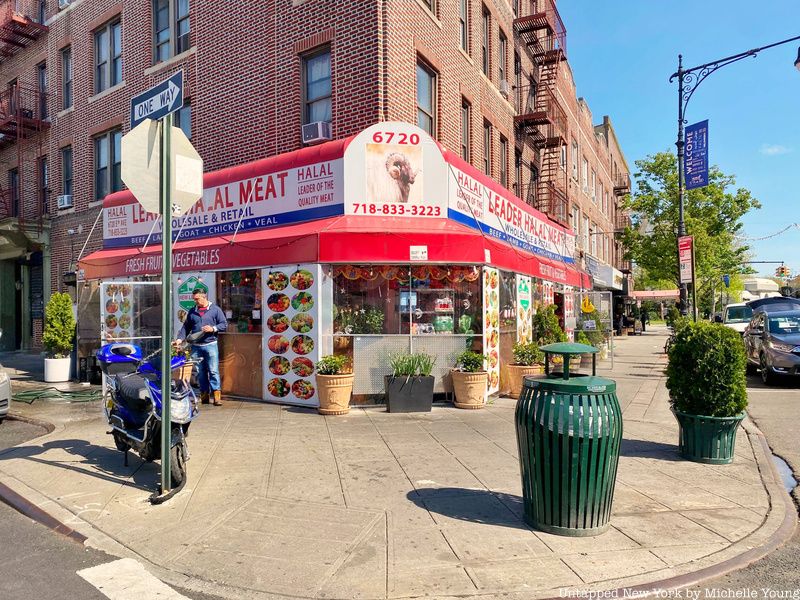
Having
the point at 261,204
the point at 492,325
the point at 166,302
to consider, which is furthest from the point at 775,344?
the point at 166,302

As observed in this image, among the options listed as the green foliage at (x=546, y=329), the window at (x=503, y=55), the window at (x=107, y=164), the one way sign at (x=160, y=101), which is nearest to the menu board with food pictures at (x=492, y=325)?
the green foliage at (x=546, y=329)

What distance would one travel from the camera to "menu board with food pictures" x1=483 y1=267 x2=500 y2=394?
10.0 meters

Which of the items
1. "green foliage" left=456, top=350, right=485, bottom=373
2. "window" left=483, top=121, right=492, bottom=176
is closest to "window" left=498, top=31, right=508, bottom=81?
"window" left=483, top=121, right=492, bottom=176

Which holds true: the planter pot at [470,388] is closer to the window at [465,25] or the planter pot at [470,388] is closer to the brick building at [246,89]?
the brick building at [246,89]

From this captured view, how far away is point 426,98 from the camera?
1173cm

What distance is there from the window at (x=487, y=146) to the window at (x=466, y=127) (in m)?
1.21

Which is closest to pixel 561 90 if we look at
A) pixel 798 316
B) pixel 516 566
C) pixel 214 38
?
pixel 798 316

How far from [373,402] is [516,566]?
587 cm

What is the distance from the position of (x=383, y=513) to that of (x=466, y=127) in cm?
1083

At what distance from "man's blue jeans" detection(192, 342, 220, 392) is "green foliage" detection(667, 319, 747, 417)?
6.90m

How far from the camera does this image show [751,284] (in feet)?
298

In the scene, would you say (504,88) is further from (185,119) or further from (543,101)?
(185,119)

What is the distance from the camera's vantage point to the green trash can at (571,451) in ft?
13.8

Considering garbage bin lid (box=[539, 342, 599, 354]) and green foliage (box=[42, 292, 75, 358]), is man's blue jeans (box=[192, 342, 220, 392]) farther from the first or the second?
garbage bin lid (box=[539, 342, 599, 354])
